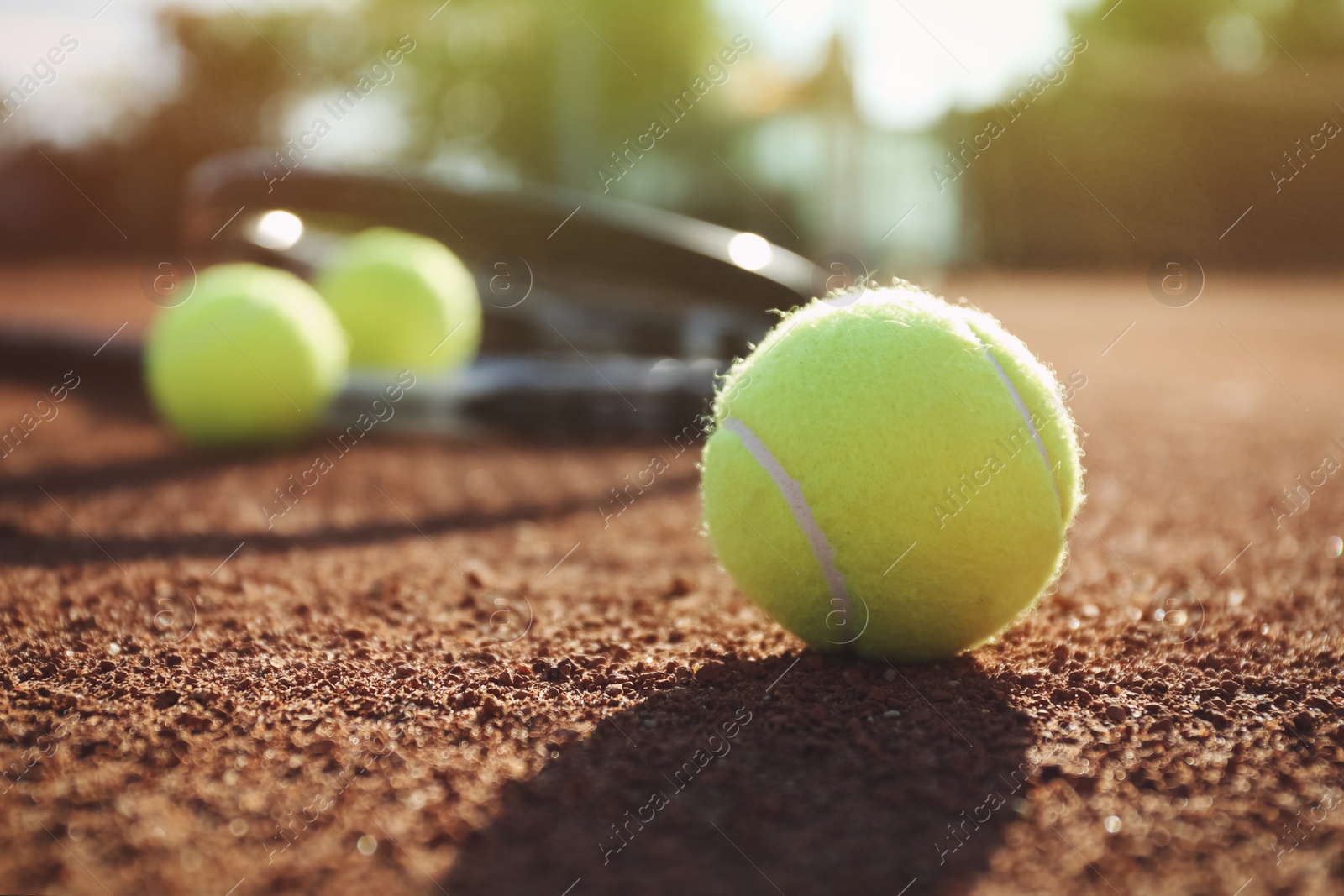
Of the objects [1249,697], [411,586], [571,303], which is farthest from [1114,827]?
[571,303]

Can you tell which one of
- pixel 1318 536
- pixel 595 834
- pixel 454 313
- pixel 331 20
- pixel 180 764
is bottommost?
pixel 1318 536

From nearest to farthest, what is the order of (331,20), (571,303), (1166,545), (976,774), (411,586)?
(976,774) < (411,586) < (1166,545) < (571,303) < (331,20)

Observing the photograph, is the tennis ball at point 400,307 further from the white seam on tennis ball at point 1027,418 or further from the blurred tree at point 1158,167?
the blurred tree at point 1158,167

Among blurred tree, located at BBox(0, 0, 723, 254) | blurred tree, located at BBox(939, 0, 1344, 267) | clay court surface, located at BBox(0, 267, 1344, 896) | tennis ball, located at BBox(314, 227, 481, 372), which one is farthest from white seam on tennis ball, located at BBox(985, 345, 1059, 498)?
blurred tree, located at BBox(939, 0, 1344, 267)

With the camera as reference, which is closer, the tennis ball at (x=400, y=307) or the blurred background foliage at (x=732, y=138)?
the tennis ball at (x=400, y=307)

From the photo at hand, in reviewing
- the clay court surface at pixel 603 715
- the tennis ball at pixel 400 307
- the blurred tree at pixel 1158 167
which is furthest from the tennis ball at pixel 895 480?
the blurred tree at pixel 1158 167

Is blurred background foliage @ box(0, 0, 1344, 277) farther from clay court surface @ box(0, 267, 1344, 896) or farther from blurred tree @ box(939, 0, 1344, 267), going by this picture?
clay court surface @ box(0, 267, 1344, 896)

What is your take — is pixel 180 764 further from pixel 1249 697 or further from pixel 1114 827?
pixel 1249 697
